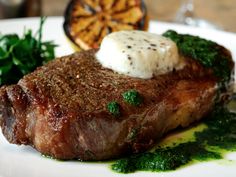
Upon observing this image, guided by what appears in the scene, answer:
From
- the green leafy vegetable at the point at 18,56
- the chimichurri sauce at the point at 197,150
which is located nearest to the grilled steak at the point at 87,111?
the chimichurri sauce at the point at 197,150

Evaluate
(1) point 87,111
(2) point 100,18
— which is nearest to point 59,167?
(1) point 87,111

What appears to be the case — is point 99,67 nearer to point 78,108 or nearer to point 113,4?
point 78,108

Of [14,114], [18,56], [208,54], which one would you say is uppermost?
[208,54]

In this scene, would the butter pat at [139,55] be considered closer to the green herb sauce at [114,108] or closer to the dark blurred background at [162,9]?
the green herb sauce at [114,108]

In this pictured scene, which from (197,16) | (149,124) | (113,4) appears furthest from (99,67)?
(197,16)

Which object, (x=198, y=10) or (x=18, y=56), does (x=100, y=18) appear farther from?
(x=198, y=10)

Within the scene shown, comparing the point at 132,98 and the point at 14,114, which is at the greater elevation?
the point at 132,98
